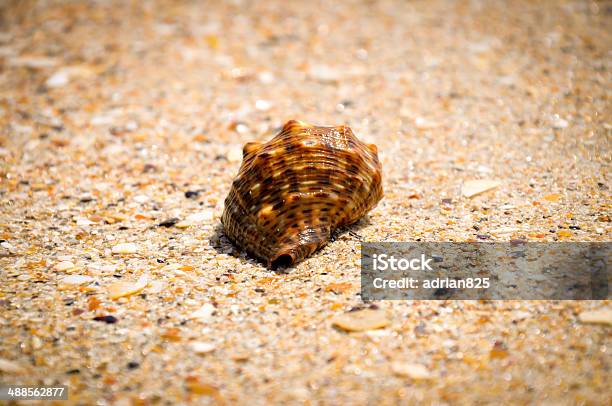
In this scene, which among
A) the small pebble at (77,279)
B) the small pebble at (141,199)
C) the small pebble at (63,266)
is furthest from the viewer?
the small pebble at (141,199)

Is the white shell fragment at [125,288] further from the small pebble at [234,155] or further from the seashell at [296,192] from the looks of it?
the small pebble at [234,155]

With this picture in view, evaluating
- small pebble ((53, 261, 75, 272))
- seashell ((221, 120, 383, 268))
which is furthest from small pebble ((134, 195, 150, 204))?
seashell ((221, 120, 383, 268))

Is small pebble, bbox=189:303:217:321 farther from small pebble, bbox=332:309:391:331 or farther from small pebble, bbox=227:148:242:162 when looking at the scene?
small pebble, bbox=227:148:242:162

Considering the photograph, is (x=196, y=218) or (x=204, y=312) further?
(x=196, y=218)

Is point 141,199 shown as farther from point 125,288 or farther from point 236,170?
point 125,288

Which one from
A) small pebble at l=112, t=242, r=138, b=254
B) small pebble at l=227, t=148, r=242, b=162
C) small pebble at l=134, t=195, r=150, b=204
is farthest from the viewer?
small pebble at l=227, t=148, r=242, b=162

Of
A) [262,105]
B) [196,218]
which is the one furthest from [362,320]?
[262,105]

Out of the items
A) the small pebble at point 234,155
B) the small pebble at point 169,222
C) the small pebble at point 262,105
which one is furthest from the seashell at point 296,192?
the small pebble at point 262,105
